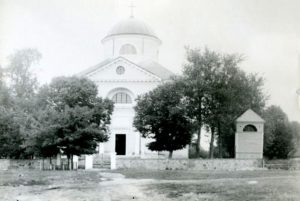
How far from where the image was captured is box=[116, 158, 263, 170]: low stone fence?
86.3 feet

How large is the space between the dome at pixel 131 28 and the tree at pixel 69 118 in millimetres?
14262

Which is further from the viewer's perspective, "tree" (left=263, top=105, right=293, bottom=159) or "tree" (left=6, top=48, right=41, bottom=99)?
"tree" (left=263, top=105, right=293, bottom=159)

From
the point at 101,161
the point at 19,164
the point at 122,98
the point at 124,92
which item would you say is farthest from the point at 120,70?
the point at 19,164

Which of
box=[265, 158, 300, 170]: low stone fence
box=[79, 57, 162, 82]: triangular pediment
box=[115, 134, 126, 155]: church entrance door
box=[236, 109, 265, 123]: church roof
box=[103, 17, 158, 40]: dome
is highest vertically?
box=[103, 17, 158, 40]: dome

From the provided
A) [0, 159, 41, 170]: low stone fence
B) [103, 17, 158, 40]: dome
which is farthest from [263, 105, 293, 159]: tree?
[0, 159, 41, 170]: low stone fence

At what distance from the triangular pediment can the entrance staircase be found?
7893 mm

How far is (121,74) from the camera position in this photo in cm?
3612

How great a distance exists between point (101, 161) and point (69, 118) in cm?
520

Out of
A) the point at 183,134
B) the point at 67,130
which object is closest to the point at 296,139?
the point at 183,134

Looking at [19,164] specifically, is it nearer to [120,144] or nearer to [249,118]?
[120,144]

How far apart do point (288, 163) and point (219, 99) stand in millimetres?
7167

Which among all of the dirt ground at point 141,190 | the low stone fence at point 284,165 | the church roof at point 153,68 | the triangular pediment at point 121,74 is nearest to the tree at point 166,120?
the low stone fence at point 284,165

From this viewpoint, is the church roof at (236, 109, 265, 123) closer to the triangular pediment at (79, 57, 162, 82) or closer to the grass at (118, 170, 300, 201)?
the triangular pediment at (79, 57, 162, 82)

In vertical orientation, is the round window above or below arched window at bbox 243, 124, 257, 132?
above
